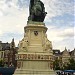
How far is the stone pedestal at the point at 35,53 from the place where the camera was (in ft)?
84.5

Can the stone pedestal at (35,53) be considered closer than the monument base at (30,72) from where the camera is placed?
No

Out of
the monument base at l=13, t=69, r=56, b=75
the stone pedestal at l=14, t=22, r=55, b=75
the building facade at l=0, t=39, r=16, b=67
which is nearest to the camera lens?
the monument base at l=13, t=69, r=56, b=75

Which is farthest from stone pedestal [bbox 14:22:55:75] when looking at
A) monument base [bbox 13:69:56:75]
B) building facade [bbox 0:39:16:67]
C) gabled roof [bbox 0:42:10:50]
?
gabled roof [bbox 0:42:10:50]

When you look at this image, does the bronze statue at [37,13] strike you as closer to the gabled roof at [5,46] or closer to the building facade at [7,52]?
the building facade at [7,52]

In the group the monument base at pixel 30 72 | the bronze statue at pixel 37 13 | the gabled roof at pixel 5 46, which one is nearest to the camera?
the monument base at pixel 30 72

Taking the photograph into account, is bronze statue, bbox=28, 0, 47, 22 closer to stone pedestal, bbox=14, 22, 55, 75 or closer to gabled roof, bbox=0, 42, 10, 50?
stone pedestal, bbox=14, 22, 55, 75

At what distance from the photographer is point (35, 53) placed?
26.3 m

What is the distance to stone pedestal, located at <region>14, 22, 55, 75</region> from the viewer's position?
2575cm

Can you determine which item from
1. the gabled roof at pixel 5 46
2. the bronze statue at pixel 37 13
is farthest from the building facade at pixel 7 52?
the bronze statue at pixel 37 13

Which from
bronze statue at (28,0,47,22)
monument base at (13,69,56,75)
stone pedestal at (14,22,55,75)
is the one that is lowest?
monument base at (13,69,56,75)

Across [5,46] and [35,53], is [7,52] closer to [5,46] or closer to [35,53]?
[5,46]

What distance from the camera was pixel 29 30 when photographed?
2761 cm

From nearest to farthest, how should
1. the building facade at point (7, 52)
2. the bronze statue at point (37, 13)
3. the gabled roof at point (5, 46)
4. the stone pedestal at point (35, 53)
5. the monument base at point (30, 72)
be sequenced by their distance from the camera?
the monument base at point (30, 72), the stone pedestal at point (35, 53), the bronze statue at point (37, 13), the building facade at point (7, 52), the gabled roof at point (5, 46)

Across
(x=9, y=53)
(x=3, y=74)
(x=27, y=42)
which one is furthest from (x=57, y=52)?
(x=27, y=42)
